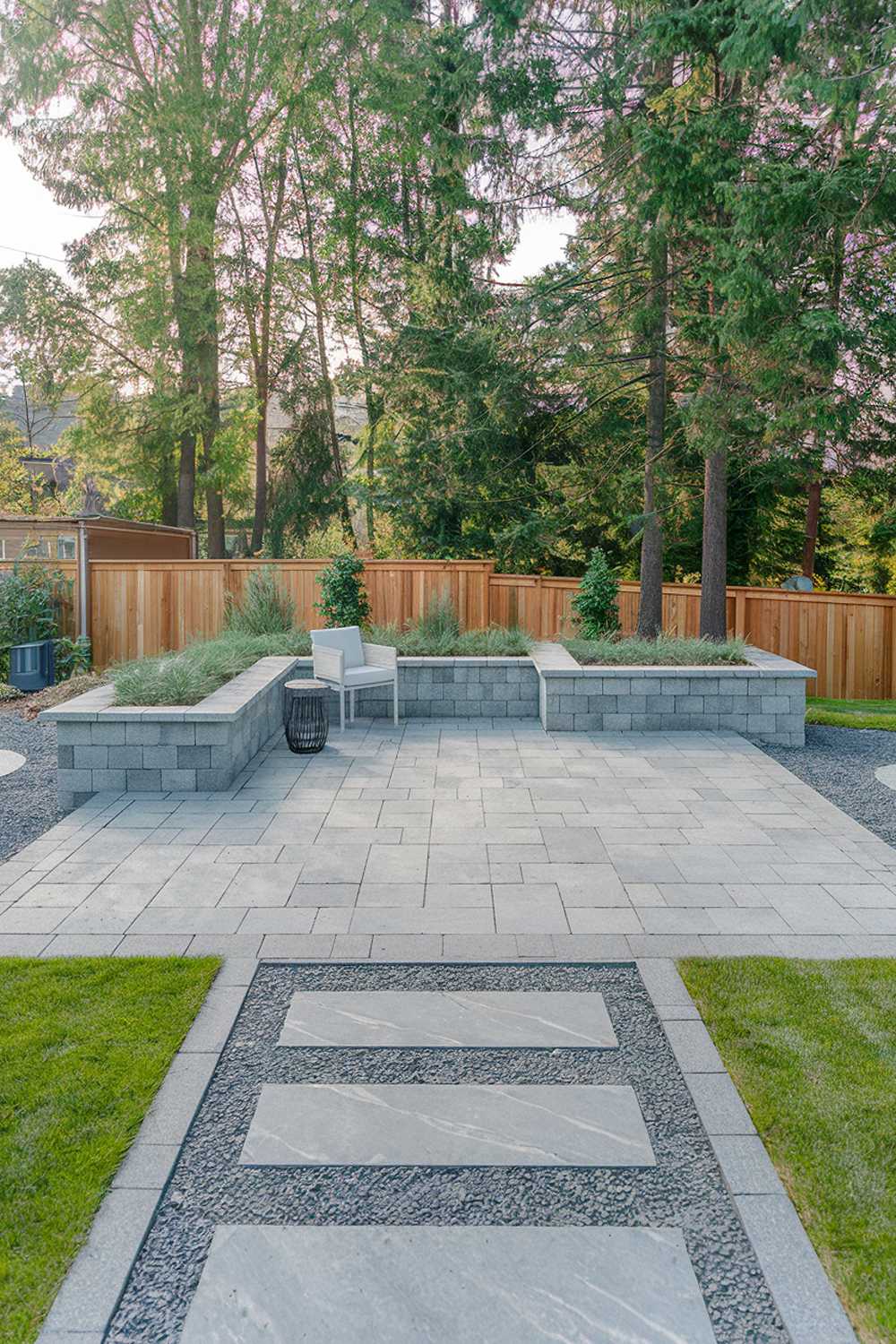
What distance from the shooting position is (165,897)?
3.88 metres

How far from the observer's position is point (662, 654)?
8234 millimetres

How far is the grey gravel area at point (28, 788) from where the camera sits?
4906 millimetres

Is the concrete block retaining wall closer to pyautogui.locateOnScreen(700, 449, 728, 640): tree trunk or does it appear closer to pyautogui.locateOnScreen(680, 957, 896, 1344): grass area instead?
pyautogui.locateOnScreen(700, 449, 728, 640): tree trunk

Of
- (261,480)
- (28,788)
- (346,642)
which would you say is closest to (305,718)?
(346,642)

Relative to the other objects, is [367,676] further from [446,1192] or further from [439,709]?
[446,1192]

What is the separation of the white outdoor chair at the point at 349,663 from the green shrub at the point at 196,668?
0.68 metres

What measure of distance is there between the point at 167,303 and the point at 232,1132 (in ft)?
52.7

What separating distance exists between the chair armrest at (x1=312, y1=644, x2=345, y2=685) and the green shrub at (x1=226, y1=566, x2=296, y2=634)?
1.93 metres

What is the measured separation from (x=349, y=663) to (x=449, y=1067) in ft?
18.4

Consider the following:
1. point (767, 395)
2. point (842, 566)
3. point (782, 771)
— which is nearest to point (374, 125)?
point (767, 395)

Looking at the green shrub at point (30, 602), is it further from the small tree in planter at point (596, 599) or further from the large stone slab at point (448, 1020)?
the large stone slab at point (448, 1020)

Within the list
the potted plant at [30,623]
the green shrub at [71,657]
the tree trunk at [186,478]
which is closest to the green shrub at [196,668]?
the green shrub at [71,657]

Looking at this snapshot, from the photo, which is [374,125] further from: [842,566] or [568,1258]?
[568,1258]

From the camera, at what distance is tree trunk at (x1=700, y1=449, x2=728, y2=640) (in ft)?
35.1
